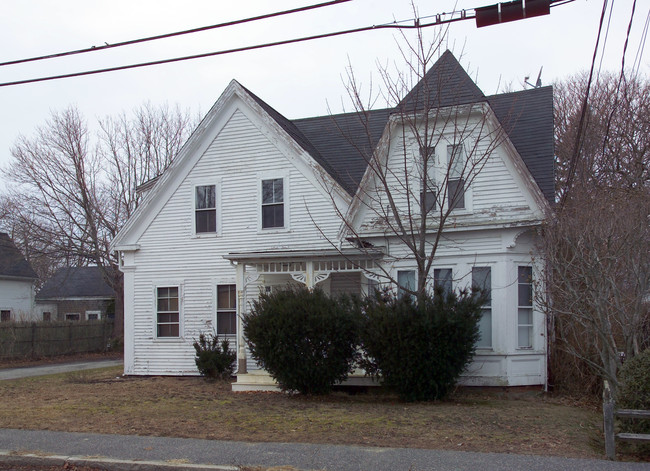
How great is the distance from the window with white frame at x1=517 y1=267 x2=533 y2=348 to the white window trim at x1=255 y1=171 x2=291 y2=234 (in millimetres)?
6006

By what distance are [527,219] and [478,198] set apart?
1.20 metres

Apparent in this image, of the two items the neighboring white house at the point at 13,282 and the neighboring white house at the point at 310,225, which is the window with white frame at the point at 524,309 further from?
the neighboring white house at the point at 13,282

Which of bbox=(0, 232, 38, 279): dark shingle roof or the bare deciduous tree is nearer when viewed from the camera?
the bare deciduous tree

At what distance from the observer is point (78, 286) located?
41.0 metres

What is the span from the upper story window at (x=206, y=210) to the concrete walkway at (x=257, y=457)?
915 centimetres

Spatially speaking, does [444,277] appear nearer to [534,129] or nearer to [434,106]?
[434,106]

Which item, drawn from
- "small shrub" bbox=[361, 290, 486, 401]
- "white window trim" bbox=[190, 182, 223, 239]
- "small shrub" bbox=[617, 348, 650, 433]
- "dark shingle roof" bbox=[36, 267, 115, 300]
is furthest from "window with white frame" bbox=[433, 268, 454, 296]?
"dark shingle roof" bbox=[36, 267, 115, 300]

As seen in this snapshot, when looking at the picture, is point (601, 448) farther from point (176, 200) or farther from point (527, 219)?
point (176, 200)

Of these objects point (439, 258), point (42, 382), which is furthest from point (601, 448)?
point (42, 382)

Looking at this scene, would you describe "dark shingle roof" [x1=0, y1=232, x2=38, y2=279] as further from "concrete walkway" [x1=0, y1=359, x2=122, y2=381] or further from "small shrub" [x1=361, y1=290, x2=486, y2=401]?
"small shrub" [x1=361, y1=290, x2=486, y2=401]

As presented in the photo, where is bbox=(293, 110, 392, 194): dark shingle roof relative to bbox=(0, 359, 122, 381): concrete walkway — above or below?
above

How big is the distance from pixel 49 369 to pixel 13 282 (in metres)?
14.7

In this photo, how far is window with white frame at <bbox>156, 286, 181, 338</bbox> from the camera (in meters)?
17.9

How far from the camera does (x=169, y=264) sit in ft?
59.1
